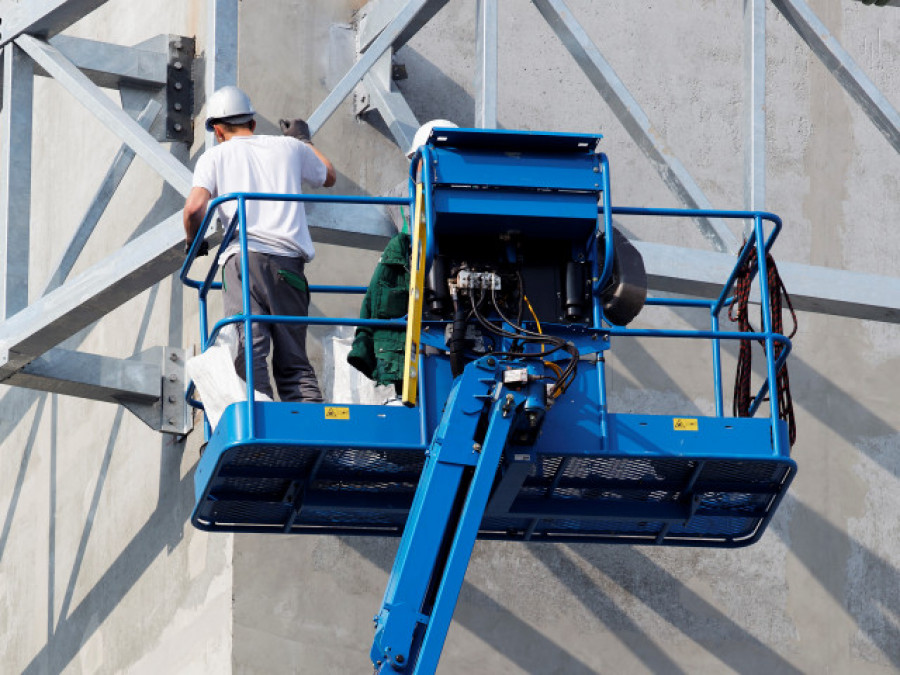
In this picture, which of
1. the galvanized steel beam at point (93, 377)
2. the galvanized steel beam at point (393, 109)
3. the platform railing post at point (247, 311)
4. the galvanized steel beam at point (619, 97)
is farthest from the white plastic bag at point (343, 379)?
the galvanized steel beam at point (619, 97)

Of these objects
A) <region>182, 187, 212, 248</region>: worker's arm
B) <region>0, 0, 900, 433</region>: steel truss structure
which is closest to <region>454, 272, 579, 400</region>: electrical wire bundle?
<region>182, 187, 212, 248</region>: worker's arm

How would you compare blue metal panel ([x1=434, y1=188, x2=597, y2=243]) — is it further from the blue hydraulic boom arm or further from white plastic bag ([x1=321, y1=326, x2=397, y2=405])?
white plastic bag ([x1=321, y1=326, x2=397, y2=405])

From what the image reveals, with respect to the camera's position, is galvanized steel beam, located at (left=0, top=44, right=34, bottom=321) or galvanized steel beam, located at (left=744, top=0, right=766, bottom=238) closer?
galvanized steel beam, located at (left=744, top=0, right=766, bottom=238)

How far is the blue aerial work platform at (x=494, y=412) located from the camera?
899 centimetres

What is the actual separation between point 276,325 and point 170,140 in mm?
3171

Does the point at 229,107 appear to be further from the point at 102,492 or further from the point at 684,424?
the point at 102,492

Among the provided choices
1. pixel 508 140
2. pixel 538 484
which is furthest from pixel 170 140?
pixel 538 484

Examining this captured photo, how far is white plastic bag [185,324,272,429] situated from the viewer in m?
9.66

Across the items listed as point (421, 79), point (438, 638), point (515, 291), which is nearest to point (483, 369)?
point (515, 291)

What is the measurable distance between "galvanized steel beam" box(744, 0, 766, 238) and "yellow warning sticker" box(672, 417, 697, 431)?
8.87 ft

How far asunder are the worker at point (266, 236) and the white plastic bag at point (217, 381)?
11.9 inches

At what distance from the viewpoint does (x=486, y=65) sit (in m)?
11.8

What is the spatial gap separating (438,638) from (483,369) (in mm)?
1332

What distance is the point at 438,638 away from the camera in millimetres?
8641
